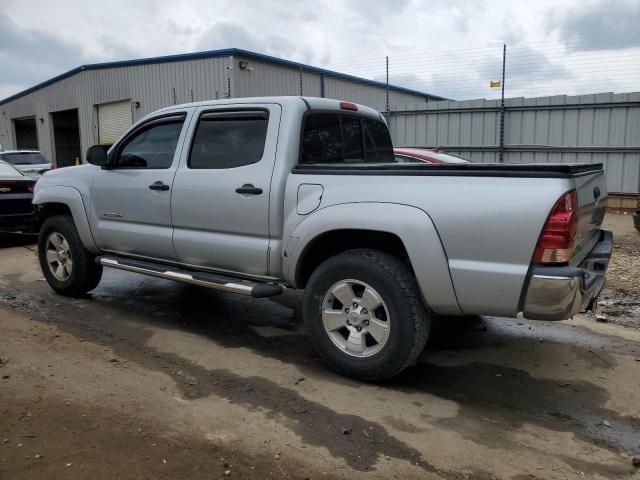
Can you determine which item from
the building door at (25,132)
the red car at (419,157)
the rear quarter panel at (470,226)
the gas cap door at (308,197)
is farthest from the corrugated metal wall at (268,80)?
the building door at (25,132)

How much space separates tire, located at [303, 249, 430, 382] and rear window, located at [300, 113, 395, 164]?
1007mm

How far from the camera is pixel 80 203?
18.5 ft

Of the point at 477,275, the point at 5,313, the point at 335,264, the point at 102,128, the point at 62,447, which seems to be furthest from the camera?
the point at 102,128

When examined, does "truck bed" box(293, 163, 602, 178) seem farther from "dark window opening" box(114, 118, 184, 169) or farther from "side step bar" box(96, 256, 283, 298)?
"dark window opening" box(114, 118, 184, 169)

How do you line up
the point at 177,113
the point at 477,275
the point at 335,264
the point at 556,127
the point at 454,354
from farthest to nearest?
the point at 556,127 → the point at 177,113 → the point at 454,354 → the point at 335,264 → the point at 477,275

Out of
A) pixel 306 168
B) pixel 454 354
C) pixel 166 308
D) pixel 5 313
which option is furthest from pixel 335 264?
pixel 5 313

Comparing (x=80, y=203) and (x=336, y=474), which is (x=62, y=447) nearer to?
(x=336, y=474)

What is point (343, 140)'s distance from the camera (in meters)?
4.87

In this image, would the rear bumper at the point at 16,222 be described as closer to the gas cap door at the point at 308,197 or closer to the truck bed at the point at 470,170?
the gas cap door at the point at 308,197

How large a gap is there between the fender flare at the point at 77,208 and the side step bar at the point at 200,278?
0.27 m

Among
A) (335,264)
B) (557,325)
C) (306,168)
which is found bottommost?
(557,325)

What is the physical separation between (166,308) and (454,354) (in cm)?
296

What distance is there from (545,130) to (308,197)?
11.4m

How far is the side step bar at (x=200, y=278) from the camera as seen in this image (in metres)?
4.17
